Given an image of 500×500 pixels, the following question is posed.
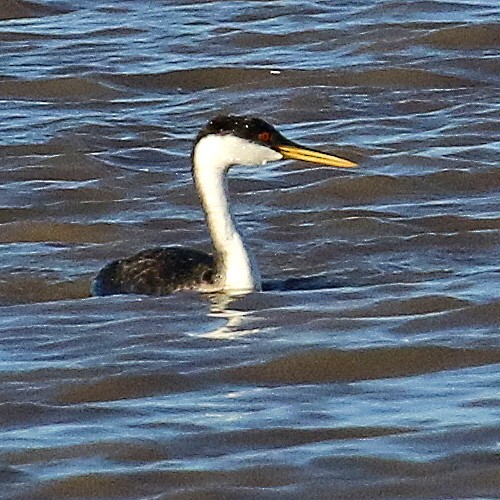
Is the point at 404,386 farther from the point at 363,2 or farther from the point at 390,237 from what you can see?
the point at 363,2

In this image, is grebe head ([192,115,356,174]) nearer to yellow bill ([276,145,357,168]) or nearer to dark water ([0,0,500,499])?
yellow bill ([276,145,357,168])

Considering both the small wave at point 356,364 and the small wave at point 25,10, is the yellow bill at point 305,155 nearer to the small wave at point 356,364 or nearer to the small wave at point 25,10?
the small wave at point 356,364

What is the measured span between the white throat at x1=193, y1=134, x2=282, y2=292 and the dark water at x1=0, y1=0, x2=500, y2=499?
304mm

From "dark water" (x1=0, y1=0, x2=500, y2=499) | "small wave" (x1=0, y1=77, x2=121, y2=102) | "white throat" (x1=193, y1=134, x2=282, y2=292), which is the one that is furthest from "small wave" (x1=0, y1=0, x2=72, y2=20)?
"white throat" (x1=193, y1=134, x2=282, y2=292)

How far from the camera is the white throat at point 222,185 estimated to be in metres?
10.4

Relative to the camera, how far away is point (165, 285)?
10.2m

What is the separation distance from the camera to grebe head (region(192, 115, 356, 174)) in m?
10.5

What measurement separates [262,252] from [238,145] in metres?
1.02

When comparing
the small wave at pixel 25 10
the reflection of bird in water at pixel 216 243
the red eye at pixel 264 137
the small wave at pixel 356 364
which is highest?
the small wave at pixel 25 10

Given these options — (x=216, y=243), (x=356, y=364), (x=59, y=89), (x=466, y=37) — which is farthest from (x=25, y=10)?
(x=356, y=364)

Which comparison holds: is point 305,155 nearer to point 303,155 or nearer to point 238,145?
point 303,155

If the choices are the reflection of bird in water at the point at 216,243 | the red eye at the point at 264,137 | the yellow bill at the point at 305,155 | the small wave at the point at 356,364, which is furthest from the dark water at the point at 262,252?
the red eye at the point at 264,137

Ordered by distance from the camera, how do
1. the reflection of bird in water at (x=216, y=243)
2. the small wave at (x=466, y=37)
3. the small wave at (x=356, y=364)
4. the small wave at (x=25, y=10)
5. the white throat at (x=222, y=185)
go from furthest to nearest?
1. the small wave at (x=25, y=10)
2. the small wave at (x=466, y=37)
3. the white throat at (x=222, y=185)
4. the reflection of bird in water at (x=216, y=243)
5. the small wave at (x=356, y=364)

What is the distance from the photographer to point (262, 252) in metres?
11.4
